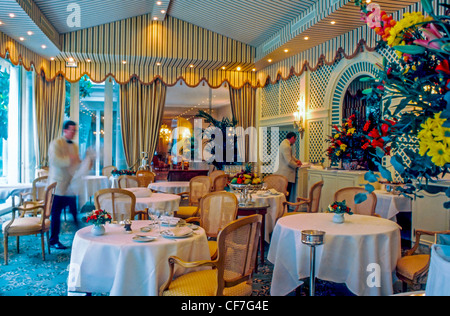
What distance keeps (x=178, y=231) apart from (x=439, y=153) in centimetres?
250

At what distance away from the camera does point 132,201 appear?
4438mm

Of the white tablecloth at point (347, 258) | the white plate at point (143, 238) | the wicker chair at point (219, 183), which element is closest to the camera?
the white plate at point (143, 238)

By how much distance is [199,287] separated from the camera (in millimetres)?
2572

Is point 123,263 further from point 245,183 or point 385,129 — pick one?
point 245,183

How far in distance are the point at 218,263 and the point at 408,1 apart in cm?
518

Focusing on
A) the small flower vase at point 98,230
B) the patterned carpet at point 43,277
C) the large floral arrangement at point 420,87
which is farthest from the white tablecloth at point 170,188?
the large floral arrangement at point 420,87

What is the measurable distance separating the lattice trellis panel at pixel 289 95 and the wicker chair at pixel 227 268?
22.8 ft

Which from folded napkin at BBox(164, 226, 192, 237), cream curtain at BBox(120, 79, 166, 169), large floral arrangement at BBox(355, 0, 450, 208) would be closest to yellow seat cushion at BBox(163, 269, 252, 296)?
folded napkin at BBox(164, 226, 192, 237)

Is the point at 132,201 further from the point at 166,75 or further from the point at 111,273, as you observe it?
the point at 166,75

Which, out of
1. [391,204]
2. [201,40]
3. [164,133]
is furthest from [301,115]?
[164,133]

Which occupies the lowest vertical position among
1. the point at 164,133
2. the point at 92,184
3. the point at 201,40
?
the point at 92,184

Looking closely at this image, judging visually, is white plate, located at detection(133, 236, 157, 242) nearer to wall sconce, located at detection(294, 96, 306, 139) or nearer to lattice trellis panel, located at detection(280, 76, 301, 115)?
wall sconce, located at detection(294, 96, 306, 139)

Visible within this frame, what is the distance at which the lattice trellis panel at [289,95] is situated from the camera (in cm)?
929

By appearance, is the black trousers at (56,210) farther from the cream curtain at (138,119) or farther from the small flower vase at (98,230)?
the cream curtain at (138,119)
